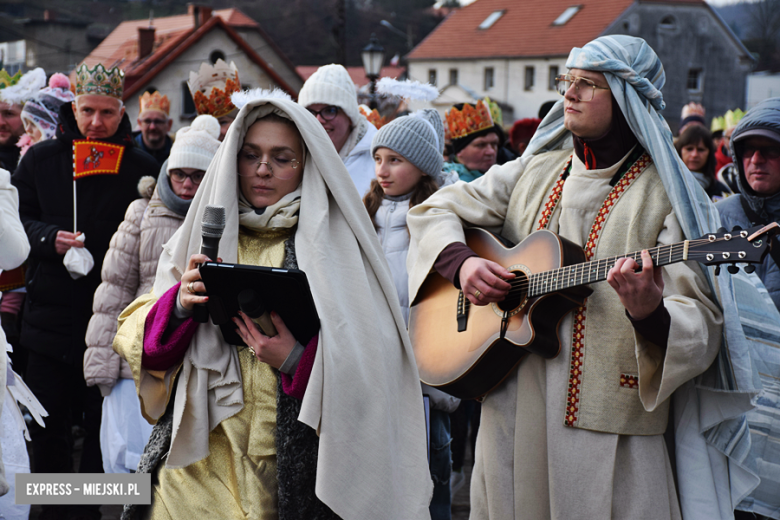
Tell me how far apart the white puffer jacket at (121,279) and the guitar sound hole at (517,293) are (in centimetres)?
214

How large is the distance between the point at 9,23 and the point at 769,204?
5069 cm

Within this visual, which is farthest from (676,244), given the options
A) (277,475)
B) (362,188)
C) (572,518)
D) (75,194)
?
(75,194)

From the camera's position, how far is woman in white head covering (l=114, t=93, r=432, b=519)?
2.50m

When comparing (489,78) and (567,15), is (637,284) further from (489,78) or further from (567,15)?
(489,78)

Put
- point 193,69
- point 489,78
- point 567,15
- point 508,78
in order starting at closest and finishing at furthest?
1. point 193,69
2. point 567,15
3. point 508,78
4. point 489,78

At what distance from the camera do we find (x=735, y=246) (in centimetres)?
261

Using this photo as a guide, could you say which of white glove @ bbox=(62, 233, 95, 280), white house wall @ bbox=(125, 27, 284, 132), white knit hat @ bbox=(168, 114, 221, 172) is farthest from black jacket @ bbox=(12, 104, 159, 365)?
white house wall @ bbox=(125, 27, 284, 132)

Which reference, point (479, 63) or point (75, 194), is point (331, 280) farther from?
point (479, 63)

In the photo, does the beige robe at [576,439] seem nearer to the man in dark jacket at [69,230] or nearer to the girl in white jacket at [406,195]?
the girl in white jacket at [406,195]

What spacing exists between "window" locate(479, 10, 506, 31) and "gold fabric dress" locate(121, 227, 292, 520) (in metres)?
47.2

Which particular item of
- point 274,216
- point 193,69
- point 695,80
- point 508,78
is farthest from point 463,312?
point 695,80

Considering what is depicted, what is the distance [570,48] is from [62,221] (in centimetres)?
4017

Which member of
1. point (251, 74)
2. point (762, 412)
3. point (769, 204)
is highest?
point (251, 74)

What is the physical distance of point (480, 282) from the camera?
10.7 ft
